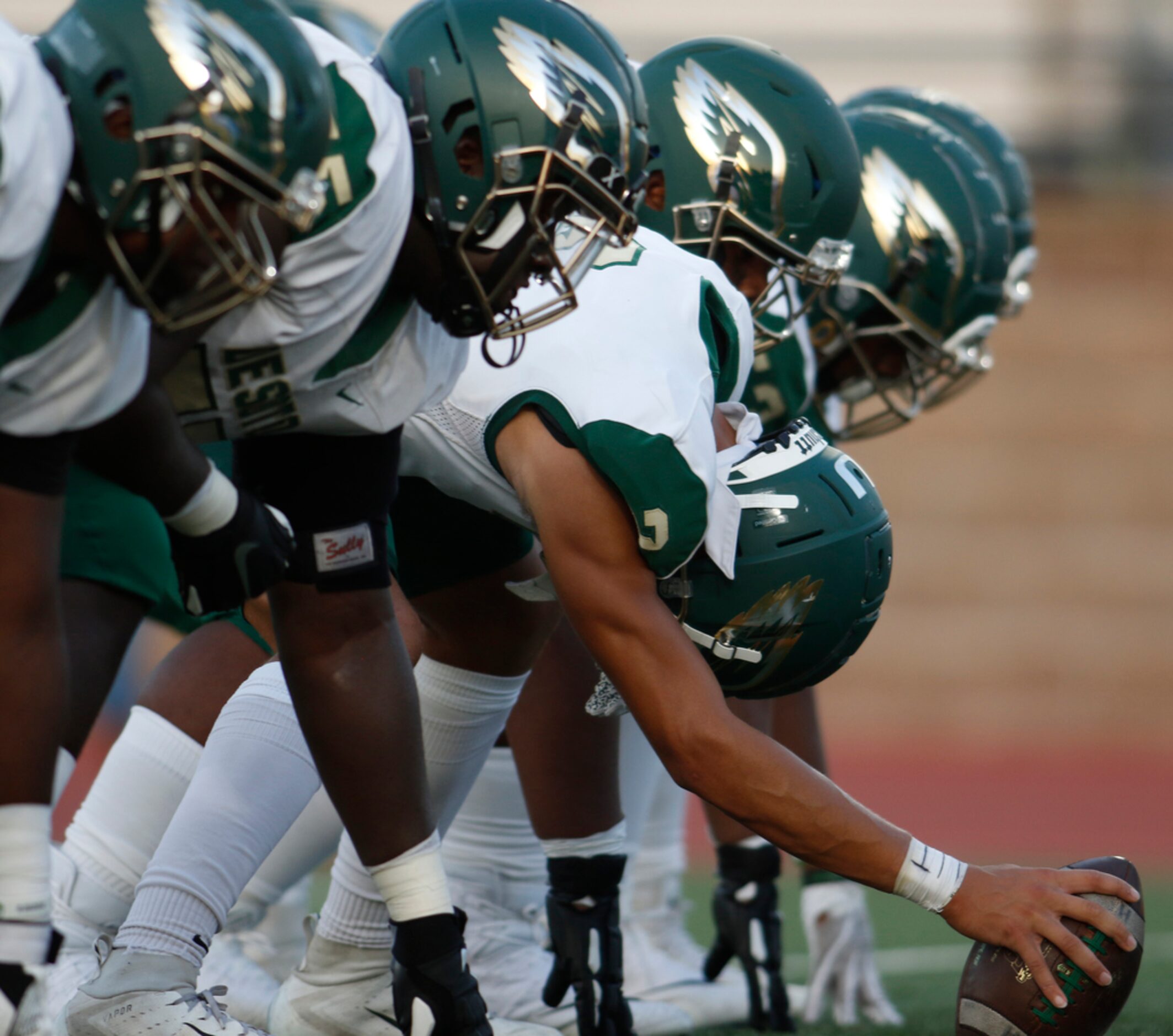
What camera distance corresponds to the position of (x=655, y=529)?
204 centimetres

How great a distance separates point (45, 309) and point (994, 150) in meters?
2.82

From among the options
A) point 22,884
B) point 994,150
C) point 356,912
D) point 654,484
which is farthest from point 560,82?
point 994,150

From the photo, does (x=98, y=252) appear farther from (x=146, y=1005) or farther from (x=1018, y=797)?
(x=1018, y=797)

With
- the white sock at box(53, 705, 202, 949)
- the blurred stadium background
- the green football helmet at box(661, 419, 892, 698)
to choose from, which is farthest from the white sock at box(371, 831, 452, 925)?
the blurred stadium background

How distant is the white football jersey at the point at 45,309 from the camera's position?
1493 mm

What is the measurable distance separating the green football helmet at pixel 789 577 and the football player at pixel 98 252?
0.78 meters

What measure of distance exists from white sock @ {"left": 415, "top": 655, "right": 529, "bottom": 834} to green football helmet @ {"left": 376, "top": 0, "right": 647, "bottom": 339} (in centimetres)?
67

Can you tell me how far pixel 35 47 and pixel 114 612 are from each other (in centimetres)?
116

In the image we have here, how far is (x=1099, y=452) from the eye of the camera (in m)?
8.26

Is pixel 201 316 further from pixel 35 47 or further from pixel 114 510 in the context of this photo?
pixel 114 510

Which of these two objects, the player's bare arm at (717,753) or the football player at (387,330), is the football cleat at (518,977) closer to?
the football player at (387,330)

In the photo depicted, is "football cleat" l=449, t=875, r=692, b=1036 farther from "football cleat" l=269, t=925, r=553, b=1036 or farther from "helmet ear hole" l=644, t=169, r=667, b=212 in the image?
"helmet ear hole" l=644, t=169, r=667, b=212

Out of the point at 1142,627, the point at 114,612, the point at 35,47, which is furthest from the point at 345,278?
the point at 1142,627

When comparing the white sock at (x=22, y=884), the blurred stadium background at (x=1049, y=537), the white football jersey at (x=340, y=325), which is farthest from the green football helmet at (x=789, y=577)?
the blurred stadium background at (x=1049, y=537)
